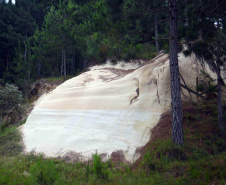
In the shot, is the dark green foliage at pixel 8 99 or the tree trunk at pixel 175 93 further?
the dark green foliage at pixel 8 99

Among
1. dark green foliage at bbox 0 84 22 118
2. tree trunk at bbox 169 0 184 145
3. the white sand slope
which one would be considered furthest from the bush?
dark green foliage at bbox 0 84 22 118

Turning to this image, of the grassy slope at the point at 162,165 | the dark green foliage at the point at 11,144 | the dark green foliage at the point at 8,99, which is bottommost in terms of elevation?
the dark green foliage at the point at 11,144

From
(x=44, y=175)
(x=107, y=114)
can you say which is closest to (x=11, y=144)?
(x=107, y=114)

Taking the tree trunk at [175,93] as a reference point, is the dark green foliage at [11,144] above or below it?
below

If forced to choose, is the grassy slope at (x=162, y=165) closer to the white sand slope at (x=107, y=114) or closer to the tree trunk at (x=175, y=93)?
the tree trunk at (x=175, y=93)

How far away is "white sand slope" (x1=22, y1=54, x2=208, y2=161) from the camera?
7898mm

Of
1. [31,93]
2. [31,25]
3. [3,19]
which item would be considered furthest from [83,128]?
[3,19]

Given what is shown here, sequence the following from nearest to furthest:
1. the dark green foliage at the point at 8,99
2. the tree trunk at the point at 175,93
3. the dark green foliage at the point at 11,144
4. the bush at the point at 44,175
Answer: the bush at the point at 44,175 < the tree trunk at the point at 175,93 < the dark green foliage at the point at 11,144 < the dark green foliage at the point at 8,99

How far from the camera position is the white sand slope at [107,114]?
7.90 metres

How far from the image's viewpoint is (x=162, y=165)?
5.54 metres

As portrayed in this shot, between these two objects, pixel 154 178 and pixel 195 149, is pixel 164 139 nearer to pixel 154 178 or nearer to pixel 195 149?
pixel 195 149

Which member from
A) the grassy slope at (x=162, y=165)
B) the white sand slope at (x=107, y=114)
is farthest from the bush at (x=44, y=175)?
the white sand slope at (x=107, y=114)

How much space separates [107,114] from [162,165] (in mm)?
3982

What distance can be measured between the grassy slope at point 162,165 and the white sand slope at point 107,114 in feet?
2.34
